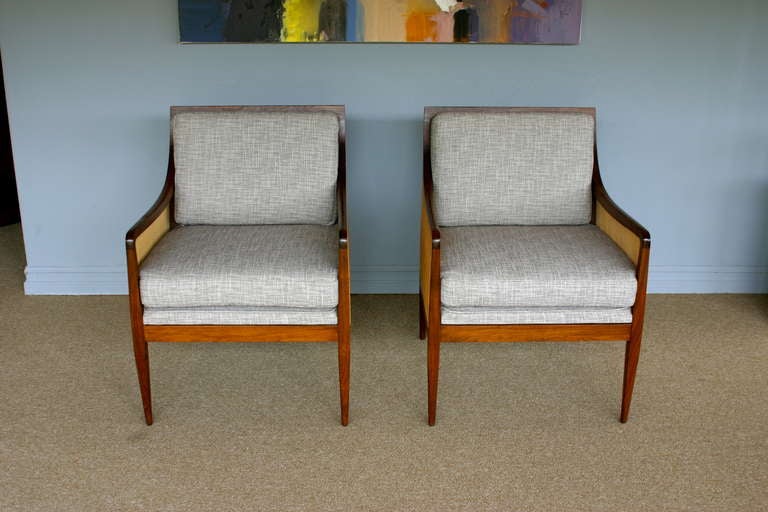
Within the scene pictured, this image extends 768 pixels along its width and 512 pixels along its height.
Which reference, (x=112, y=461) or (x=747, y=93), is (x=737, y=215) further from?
(x=112, y=461)

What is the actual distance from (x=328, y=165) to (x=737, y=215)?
1.50m

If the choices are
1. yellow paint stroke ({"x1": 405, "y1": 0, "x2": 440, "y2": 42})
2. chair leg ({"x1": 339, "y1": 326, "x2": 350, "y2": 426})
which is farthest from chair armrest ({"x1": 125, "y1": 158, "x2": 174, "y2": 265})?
yellow paint stroke ({"x1": 405, "y1": 0, "x2": 440, "y2": 42})

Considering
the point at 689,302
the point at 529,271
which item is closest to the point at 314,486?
the point at 529,271

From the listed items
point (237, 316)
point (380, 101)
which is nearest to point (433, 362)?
point (237, 316)

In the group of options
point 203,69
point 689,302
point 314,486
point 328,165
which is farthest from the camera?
point 689,302

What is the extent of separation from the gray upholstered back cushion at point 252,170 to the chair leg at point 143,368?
17.7 inches

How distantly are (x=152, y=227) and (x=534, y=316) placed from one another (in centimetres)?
98

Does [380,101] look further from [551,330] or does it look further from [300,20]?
[551,330]

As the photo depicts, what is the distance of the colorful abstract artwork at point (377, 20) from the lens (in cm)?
244

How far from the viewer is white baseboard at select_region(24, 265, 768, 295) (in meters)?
2.73

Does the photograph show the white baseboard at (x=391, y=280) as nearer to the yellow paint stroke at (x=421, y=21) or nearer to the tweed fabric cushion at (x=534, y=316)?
the yellow paint stroke at (x=421, y=21)

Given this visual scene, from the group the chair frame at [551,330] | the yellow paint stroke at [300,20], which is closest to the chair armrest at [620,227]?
the chair frame at [551,330]

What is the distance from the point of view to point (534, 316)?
6.11ft

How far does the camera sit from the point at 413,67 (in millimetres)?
2533
